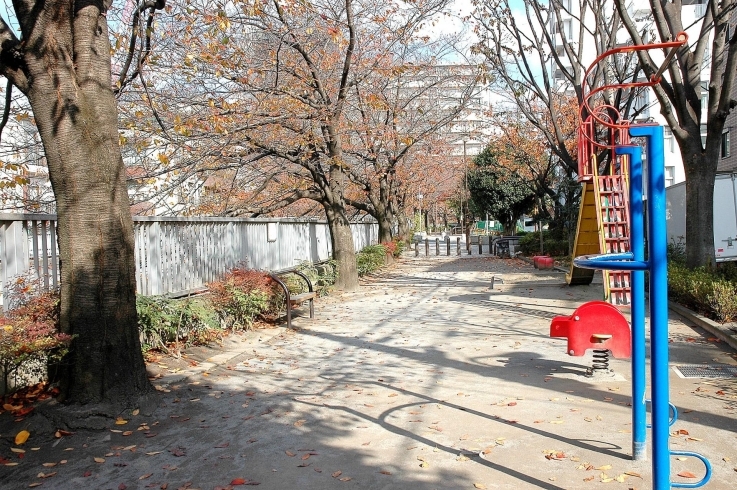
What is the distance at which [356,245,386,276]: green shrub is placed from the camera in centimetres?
2216

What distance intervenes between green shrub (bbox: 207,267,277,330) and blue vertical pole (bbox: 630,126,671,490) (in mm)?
7493

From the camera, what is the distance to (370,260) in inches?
907

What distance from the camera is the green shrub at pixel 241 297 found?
33.1 feet

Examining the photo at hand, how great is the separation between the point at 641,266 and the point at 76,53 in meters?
5.23

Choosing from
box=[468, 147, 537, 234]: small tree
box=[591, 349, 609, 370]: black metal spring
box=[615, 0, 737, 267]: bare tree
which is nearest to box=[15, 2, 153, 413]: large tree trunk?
box=[591, 349, 609, 370]: black metal spring

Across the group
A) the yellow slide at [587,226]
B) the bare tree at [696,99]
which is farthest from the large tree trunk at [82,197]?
the bare tree at [696,99]

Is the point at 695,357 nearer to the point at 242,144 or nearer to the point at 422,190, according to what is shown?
the point at 242,144

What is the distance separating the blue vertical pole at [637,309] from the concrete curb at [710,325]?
15.5ft

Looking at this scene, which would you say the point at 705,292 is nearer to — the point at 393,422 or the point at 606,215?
the point at 606,215

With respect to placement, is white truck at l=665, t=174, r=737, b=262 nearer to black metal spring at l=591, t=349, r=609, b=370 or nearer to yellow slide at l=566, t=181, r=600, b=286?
yellow slide at l=566, t=181, r=600, b=286

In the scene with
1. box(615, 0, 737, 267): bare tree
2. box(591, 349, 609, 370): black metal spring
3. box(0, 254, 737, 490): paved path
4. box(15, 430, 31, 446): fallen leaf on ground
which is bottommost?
box(0, 254, 737, 490): paved path

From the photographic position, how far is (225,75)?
43.5 feet

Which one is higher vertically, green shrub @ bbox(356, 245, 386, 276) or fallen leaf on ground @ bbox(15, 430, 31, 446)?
green shrub @ bbox(356, 245, 386, 276)

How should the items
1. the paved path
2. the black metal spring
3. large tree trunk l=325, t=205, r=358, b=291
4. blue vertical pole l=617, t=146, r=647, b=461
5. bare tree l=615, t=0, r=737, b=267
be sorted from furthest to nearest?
1. large tree trunk l=325, t=205, r=358, b=291
2. bare tree l=615, t=0, r=737, b=267
3. the black metal spring
4. the paved path
5. blue vertical pole l=617, t=146, r=647, b=461
